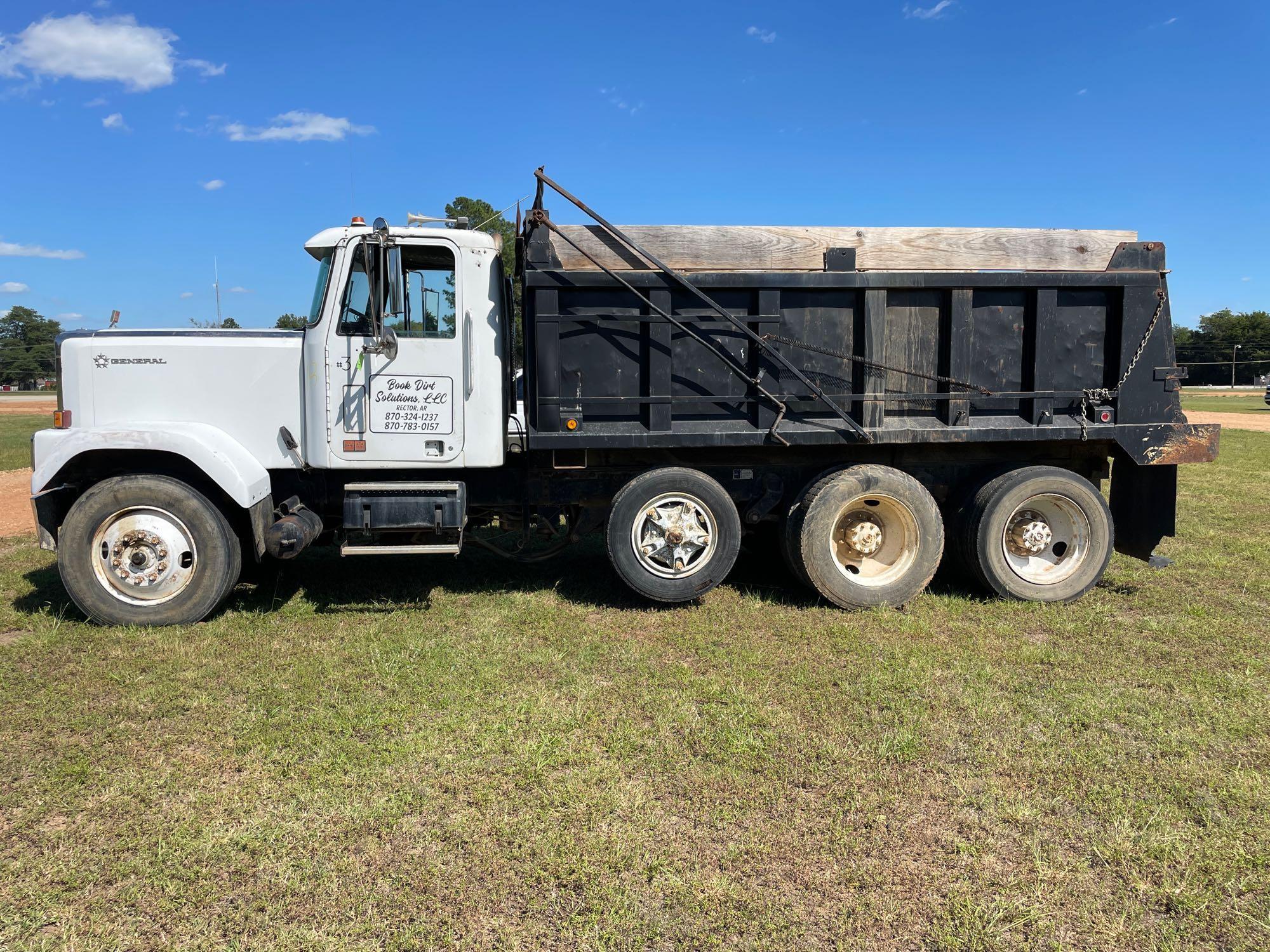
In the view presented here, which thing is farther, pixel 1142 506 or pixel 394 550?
pixel 1142 506

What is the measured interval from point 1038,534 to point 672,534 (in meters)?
2.89

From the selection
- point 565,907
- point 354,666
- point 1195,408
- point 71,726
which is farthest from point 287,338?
point 1195,408

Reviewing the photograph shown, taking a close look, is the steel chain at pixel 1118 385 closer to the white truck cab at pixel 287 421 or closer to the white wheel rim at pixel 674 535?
the white wheel rim at pixel 674 535

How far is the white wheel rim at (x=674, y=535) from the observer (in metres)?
5.99

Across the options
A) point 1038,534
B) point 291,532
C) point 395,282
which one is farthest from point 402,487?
point 1038,534

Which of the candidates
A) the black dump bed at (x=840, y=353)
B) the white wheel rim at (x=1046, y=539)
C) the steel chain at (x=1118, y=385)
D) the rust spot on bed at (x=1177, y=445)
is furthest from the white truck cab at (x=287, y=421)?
the rust spot on bed at (x=1177, y=445)

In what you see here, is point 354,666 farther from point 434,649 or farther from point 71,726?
point 71,726

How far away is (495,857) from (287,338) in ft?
14.1

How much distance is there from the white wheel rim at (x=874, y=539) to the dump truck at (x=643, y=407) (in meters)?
0.03

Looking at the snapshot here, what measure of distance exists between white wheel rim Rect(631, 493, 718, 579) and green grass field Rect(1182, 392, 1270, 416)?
1531 inches

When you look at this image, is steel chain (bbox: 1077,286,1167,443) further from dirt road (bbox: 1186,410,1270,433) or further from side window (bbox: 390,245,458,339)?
dirt road (bbox: 1186,410,1270,433)

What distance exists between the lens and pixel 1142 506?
6582 mm

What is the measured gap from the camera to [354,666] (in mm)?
4930

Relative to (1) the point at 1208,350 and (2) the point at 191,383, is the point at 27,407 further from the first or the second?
(1) the point at 1208,350
